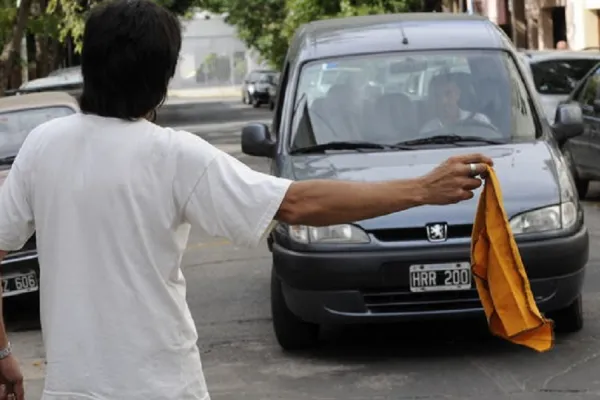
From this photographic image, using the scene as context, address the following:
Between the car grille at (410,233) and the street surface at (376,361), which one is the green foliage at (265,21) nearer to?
the street surface at (376,361)

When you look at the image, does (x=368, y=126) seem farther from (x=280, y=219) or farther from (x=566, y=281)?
(x=280, y=219)

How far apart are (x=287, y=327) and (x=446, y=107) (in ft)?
5.59

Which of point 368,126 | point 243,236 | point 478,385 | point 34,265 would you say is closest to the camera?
point 243,236

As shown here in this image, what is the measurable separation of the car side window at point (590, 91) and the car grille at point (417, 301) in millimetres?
7992

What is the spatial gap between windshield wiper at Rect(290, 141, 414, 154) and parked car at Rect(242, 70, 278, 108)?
46525 mm

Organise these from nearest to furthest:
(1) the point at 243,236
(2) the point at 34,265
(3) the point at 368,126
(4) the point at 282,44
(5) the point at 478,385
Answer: (1) the point at 243,236
(5) the point at 478,385
(3) the point at 368,126
(2) the point at 34,265
(4) the point at 282,44

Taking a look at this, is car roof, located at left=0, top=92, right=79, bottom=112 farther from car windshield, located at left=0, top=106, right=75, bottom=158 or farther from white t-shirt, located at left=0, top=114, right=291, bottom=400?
white t-shirt, located at left=0, top=114, right=291, bottom=400

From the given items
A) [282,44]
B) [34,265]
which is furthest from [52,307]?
[282,44]

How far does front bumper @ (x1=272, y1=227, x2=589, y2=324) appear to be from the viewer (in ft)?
24.2

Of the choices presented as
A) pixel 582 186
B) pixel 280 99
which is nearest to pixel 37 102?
pixel 280 99

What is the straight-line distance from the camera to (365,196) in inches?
126

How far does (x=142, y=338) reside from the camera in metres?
3.18

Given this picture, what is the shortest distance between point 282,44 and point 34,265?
47793 millimetres

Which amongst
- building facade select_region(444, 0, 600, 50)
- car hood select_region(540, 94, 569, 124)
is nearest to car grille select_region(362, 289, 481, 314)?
car hood select_region(540, 94, 569, 124)
